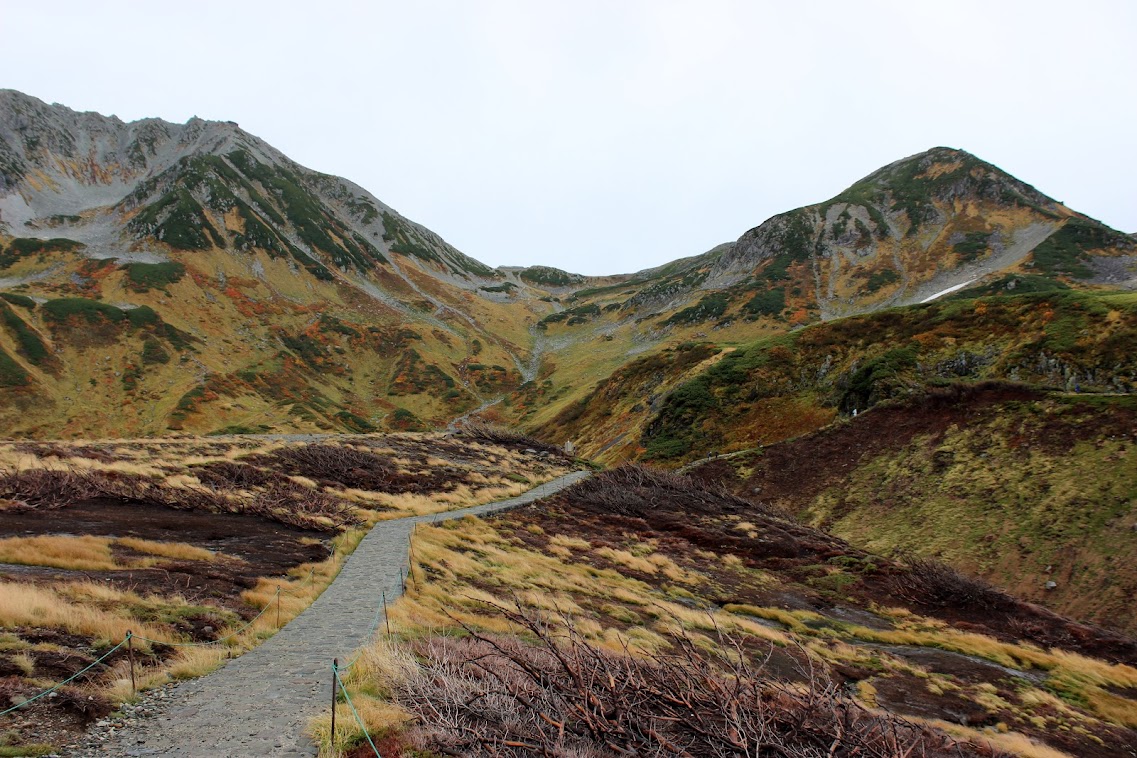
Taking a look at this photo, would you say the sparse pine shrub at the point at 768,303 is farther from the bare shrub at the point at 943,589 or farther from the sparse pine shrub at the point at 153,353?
the sparse pine shrub at the point at 153,353

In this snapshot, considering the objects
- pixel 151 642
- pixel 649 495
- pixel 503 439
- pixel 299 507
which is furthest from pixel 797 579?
pixel 503 439

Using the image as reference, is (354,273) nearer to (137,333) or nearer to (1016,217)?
(137,333)

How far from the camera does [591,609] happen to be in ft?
55.8

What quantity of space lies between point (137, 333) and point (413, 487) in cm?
9099

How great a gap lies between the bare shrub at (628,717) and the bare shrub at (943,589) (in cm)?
1990

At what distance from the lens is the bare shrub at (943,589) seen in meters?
21.9

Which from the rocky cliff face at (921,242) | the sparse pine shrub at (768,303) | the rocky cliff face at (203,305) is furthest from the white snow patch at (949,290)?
the rocky cliff face at (203,305)

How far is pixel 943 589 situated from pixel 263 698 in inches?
1048

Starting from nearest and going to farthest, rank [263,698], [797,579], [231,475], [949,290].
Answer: [263,698] → [797,579] → [231,475] → [949,290]

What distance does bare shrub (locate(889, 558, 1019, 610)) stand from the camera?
71.8 ft

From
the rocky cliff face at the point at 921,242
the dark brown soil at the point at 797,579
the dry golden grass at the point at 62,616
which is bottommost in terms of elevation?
the dark brown soil at the point at 797,579

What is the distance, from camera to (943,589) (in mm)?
23047

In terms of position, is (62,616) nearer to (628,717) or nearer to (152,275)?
(628,717)

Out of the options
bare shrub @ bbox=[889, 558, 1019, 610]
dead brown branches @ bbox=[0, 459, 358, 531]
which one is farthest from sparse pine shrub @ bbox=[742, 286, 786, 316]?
dead brown branches @ bbox=[0, 459, 358, 531]
